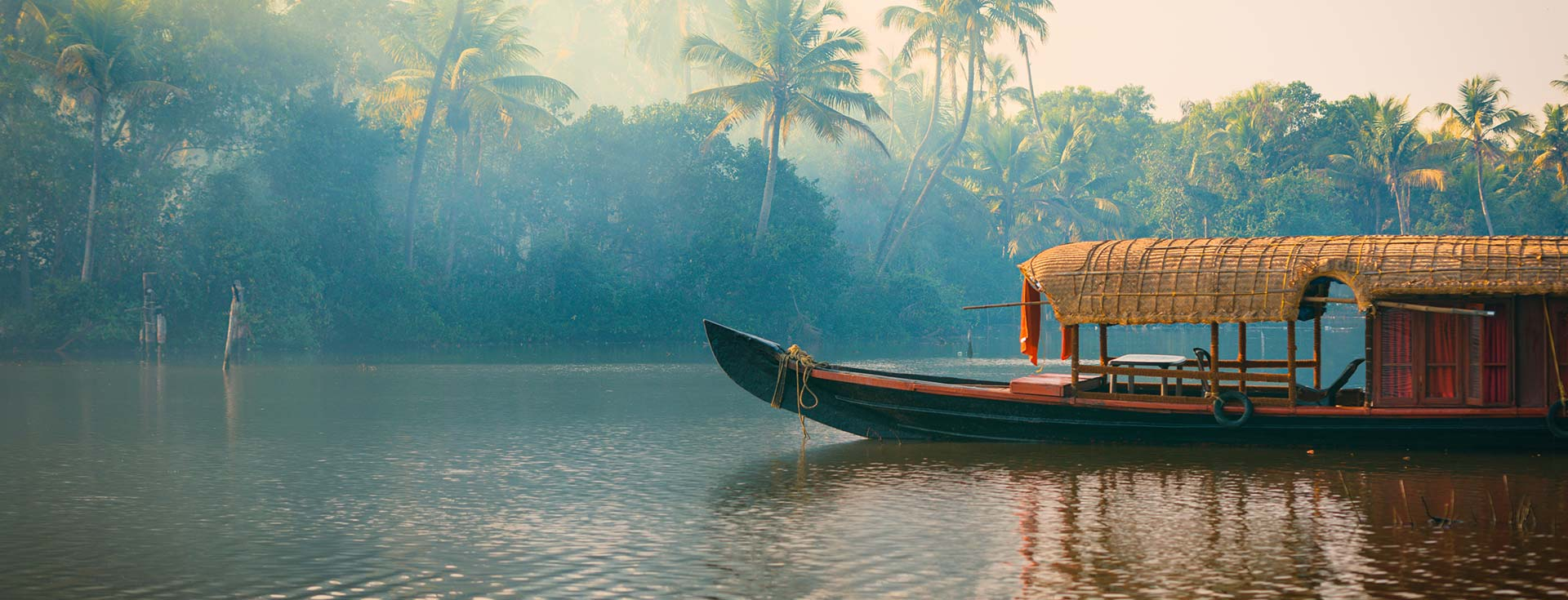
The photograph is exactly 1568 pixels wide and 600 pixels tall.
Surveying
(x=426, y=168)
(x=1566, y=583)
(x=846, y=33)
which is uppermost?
(x=846, y=33)

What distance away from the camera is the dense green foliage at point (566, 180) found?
46656 mm

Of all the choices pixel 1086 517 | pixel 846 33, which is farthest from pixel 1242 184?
pixel 1086 517

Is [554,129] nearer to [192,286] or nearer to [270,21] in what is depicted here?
[270,21]

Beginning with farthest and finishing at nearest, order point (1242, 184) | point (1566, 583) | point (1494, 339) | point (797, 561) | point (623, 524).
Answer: point (1242, 184)
point (1494, 339)
point (623, 524)
point (797, 561)
point (1566, 583)

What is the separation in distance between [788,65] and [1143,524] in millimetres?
41241

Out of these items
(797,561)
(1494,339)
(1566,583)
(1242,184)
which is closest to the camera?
(1566,583)

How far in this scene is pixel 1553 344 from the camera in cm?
1747

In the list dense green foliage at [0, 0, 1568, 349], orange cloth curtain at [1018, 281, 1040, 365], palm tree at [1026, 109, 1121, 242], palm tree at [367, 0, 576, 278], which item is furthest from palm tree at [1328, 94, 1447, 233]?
orange cloth curtain at [1018, 281, 1040, 365]

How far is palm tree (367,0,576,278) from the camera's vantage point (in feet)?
178

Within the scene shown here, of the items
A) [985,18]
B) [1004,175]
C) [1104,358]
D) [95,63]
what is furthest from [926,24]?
[1104,358]

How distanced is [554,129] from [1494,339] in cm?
4686

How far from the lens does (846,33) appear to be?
53.5 m

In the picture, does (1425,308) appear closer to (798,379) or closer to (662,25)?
(798,379)

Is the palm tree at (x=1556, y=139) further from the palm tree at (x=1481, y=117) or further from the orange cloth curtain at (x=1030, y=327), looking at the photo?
the orange cloth curtain at (x=1030, y=327)
